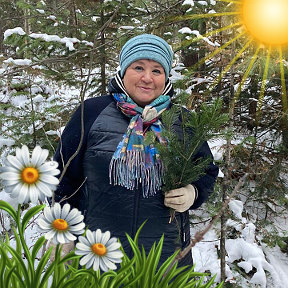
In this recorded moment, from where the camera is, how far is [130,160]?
5.19 feet

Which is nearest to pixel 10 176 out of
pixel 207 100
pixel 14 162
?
pixel 14 162

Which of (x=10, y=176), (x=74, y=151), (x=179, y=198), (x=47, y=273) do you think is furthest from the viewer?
(x=74, y=151)

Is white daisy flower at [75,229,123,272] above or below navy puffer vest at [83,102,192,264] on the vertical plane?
below

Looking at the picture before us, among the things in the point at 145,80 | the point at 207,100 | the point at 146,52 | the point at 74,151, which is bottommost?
the point at 74,151

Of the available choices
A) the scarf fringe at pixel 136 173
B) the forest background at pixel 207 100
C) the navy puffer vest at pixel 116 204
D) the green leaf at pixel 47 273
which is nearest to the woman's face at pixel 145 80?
the navy puffer vest at pixel 116 204

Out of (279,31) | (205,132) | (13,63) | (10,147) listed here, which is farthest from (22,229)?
(13,63)

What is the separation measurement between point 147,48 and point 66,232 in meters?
1.36

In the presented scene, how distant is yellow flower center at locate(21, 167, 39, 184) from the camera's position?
422 millimetres

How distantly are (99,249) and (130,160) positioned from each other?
→ 1.11 meters

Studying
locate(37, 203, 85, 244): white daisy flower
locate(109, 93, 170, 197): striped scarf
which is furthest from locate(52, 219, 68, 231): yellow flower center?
locate(109, 93, 170, 197): striped scarf

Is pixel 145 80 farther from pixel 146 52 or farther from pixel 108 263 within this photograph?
pixel 108 263

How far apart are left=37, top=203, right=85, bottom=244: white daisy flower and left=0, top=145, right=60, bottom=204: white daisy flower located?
0.19ft

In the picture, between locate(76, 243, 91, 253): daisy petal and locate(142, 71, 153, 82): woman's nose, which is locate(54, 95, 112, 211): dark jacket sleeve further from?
locate(76, 243, 91, 253): daisy petal

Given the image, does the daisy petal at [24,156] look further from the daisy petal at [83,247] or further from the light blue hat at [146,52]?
the light blue hat at [146,52]
